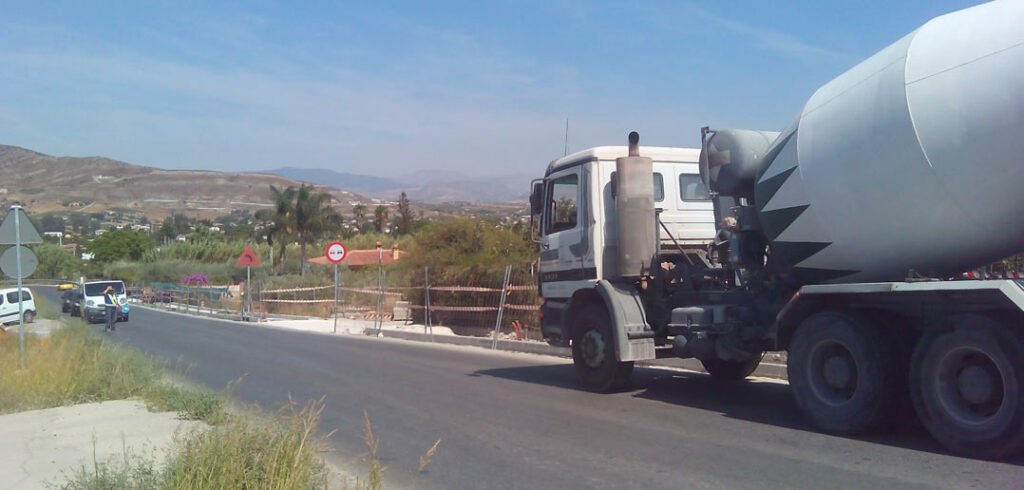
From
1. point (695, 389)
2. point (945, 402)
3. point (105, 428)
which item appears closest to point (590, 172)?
point (695, 389)

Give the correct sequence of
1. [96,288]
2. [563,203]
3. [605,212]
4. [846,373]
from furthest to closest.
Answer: [96,288]
[563,203]
[605,212]
[846,373]

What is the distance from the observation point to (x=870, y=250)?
776cm

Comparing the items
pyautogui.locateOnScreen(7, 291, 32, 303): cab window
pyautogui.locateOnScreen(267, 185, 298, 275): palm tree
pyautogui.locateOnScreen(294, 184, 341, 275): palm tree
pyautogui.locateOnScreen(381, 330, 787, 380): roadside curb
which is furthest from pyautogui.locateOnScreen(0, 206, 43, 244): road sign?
pyautogui.locateOnScreen(267, 185, 298, 275): palm tree

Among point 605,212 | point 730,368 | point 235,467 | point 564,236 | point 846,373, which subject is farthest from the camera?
point 564,236

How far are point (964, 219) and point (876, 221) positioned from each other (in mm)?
790

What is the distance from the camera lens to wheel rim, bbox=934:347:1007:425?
635cm

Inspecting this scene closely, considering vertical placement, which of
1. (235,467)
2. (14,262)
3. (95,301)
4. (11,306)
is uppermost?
(14,262)

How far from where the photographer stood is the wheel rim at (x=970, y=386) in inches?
250

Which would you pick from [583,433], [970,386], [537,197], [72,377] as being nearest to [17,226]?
[72,377]

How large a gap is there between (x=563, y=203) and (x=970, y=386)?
6.48 m

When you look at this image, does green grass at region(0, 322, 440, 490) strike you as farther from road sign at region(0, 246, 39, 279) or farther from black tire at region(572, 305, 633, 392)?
black tire at region(572, 305, 633, 392)

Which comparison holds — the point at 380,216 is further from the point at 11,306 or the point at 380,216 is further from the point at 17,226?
the point at 17,226

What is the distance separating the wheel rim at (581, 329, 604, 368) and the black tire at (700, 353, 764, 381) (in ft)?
5.28

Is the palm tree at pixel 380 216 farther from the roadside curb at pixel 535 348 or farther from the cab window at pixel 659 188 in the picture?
the cab window at pixel 659 188
